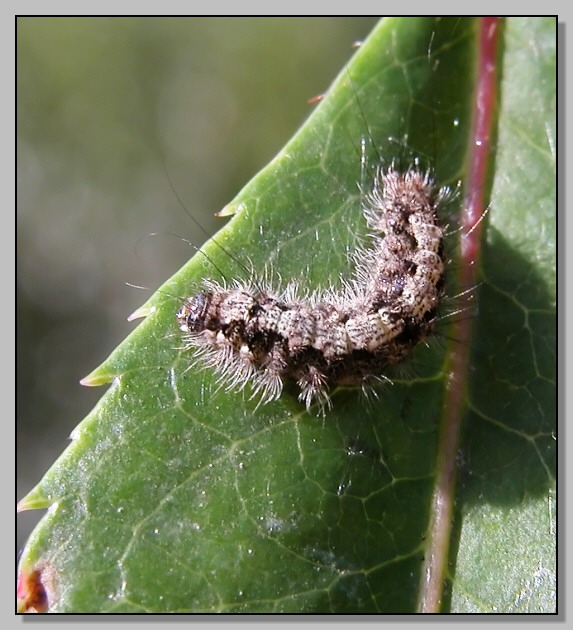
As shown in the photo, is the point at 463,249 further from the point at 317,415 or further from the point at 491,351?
the point at 317,415

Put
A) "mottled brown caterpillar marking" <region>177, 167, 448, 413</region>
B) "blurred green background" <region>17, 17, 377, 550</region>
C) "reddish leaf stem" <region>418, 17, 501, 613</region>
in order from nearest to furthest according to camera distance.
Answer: "reddish leaf stem" <region>418, 17, 501, 613</region> → "mottled brown caterpillar marking" <region>177, 167, 448, 413</region> → "blurred green background" <region>17, 17, 377, 550</region>

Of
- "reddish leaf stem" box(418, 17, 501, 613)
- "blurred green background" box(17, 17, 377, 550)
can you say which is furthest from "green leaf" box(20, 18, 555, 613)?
"blurred green background" box(17, 17, 377, 550)

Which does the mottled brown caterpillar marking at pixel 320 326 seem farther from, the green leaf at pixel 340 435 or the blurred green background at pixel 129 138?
the blurred green background at pixel 129 138

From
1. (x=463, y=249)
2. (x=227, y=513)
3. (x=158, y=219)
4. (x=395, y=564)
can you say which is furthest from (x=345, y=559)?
(x=158, y=219)

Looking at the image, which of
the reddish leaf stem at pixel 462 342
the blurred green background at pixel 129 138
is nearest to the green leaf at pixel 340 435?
the reddish leaf stem at pixel 462 342

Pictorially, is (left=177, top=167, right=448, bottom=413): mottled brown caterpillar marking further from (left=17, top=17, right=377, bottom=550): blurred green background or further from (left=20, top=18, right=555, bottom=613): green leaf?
(left=17, top=17, right=377, bottom=550): blurred green background

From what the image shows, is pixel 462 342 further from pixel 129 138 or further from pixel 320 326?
pixel 129 138
